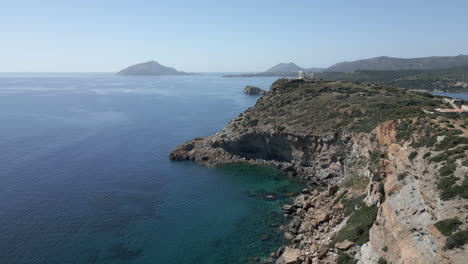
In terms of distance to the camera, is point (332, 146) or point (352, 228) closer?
point (352, 228)

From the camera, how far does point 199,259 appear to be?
3388 cm

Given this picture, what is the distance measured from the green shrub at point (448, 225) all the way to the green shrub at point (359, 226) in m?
9.28

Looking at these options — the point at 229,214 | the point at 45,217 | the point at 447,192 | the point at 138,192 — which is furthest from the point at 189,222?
the point at 447,192

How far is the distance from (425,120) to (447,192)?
19377mm

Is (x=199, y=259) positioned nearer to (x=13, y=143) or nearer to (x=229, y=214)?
(x=229, y=214)

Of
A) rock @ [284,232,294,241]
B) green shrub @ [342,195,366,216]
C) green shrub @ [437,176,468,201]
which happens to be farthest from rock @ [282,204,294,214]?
green shrub @ [437,176,468,201]

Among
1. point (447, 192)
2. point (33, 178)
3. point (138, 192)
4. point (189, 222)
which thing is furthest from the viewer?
point (33, 178)

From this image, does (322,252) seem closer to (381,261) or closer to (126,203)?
(381,261)

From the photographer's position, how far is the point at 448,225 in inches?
789

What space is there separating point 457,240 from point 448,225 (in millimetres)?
1639

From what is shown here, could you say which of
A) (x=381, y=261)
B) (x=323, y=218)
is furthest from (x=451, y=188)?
(x=323, y=218)

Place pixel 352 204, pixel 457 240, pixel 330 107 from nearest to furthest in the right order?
pixel 457 240, pixel 352 204, pixel 330 107

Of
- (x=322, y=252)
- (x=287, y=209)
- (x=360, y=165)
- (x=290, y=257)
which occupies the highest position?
(x=360, y=165)

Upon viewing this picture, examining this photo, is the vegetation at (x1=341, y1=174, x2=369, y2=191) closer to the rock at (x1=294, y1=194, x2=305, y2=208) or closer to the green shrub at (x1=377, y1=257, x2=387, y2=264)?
the rock at (x1=294, y1=194, x2=305, y2=208)
